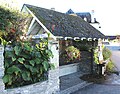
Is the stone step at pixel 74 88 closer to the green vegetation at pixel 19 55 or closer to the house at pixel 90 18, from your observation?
the green vegetation at pixel 19 55

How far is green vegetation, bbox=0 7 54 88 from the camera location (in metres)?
8.27

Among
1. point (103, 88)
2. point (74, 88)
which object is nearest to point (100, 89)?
point (103, 88)

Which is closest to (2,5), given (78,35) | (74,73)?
(78,35)

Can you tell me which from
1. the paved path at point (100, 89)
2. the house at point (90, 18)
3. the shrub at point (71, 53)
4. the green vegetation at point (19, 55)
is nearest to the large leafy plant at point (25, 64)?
the green vegetation at point (19, 55)

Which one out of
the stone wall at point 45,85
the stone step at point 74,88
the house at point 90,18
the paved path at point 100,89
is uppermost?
the house at point 90,18

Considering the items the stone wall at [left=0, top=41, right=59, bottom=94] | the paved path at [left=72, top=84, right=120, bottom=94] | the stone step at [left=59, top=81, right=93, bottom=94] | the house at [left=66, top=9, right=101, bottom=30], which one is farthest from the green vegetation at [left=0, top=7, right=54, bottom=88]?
the house at [left=66, top=9, right=101, bottom=30]

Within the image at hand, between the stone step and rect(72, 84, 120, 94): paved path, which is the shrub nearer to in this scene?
the stone step

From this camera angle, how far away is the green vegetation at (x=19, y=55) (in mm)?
8273

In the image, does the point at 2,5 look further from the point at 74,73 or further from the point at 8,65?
the point at 74,73

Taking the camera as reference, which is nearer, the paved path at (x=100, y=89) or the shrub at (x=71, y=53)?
the paved path at (x=100, y=89)

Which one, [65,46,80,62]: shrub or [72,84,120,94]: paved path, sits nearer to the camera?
[72,84,120,94]: paved path

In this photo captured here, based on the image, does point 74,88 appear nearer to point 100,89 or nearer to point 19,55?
point 100,89

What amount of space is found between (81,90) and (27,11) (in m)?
4.76

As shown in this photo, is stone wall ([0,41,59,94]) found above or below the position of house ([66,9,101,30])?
below
